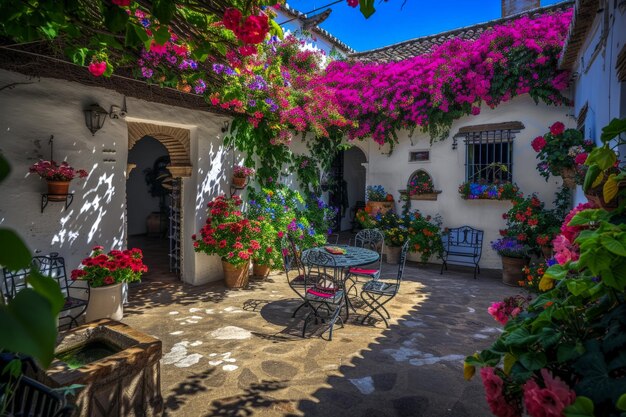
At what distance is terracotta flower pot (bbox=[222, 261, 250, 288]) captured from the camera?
662 cm

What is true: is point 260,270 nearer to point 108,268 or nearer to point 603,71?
point 108,268

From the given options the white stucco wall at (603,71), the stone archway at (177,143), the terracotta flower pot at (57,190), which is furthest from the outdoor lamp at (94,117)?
the white stucco wall at (603,71)

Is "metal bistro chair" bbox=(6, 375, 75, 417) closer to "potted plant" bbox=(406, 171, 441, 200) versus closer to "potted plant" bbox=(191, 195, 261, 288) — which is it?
"potted plant" bbox=(191, 195, 261, 288)

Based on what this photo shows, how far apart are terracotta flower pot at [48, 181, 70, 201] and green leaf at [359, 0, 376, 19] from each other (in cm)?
445

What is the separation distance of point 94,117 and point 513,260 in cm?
732

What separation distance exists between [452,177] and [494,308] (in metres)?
7.07

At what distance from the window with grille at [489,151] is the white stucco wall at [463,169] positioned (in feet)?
0.35

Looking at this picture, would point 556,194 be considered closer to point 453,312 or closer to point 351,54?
point 453,312

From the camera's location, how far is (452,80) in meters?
7.94

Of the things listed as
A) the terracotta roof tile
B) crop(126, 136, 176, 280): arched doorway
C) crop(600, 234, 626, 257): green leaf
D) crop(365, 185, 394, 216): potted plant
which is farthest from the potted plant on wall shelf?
crop(600, 234, 626, 257): green leaf

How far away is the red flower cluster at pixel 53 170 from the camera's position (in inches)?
179

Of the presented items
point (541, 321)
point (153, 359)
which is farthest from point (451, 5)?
point (153, 359)

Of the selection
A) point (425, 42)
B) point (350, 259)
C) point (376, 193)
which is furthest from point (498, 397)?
point (425, 42)

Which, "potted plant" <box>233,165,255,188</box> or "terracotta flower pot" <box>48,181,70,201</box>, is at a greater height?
"potted plant" <box>233,165,255,188</box>
